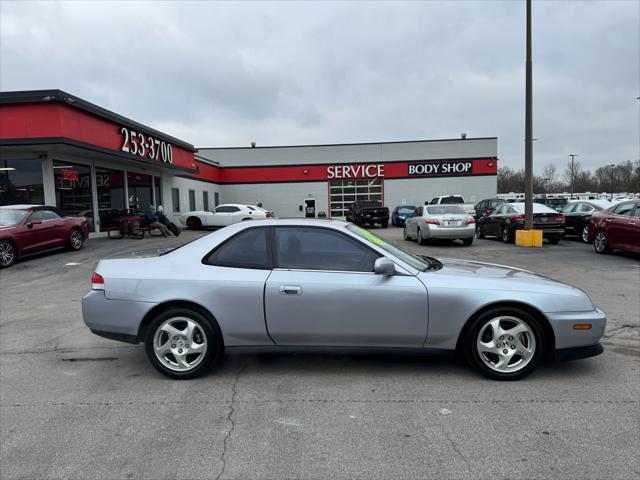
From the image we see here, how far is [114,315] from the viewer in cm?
403

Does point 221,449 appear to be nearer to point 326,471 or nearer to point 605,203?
point 326,471

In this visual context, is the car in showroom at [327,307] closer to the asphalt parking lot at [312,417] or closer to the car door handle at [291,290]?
the car door handle at [291,290]

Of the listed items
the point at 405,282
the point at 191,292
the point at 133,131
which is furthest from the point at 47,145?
the point at 405,282

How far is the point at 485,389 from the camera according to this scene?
3.68 metres

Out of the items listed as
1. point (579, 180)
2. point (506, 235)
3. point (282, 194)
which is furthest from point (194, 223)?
point (579, 180)

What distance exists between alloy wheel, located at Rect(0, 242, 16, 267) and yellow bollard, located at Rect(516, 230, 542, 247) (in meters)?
14.7

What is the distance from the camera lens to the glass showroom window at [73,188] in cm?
1622

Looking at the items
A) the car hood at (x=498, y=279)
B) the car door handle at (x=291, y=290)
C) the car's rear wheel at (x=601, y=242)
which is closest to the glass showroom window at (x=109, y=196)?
the car door handle at (x=291, y=290)

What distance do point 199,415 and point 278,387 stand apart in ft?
2.37

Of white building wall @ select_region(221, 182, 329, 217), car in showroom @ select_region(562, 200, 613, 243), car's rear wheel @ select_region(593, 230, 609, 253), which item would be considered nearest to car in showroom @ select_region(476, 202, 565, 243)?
car in showroom @ select_region(562, 200, 613, 243)

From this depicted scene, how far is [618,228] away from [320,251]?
35.2 feet

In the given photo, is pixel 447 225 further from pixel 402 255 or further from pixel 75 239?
pixel 75 239

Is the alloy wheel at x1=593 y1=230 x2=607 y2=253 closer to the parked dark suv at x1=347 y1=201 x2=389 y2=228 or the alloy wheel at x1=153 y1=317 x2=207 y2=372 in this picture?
the alloy wheel at x1=153 y1=317 x2=207 y2=372

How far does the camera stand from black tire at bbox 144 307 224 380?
389cm
